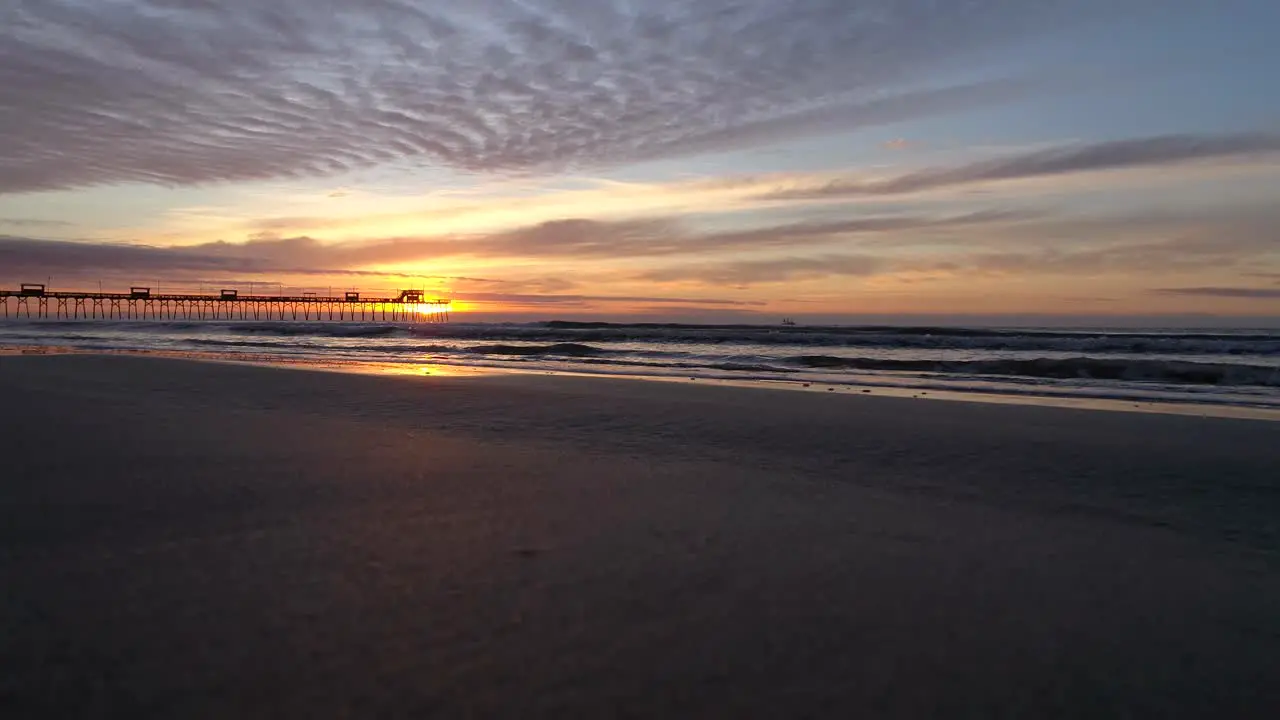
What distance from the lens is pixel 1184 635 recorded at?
10.6 feet

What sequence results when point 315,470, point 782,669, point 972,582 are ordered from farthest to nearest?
point 315,470 → point 972,582 → point 782,669

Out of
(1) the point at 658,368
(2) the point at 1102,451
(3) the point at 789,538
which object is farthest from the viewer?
(1) the point at 658,368

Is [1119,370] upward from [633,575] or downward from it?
upward

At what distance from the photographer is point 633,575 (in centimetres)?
380

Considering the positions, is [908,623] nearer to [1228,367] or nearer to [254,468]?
[254,468]

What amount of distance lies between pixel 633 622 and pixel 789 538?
153 cm

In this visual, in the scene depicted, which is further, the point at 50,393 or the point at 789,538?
the point at 50,393

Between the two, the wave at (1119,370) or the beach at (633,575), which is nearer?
the beach at (633,575)

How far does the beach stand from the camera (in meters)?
2.68

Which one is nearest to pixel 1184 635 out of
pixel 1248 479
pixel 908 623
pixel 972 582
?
pixel 972 582

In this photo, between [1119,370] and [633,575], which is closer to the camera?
[633,575]

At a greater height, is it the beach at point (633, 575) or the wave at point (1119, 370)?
the wave at point (1119, 370)

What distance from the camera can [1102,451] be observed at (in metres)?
7.45

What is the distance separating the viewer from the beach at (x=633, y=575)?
2.68m
